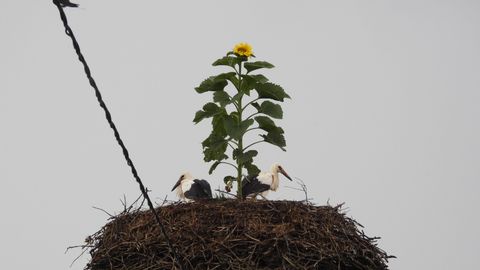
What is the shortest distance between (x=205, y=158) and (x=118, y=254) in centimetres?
134

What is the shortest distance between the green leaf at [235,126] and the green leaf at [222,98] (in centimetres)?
14

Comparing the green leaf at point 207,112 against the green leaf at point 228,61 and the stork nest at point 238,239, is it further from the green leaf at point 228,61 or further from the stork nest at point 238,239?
the stork nest at point 238,239

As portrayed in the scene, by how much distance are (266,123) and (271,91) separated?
0.27m

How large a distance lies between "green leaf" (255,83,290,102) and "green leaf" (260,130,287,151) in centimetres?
29

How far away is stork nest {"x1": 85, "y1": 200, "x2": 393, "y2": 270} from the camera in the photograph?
22.9ft

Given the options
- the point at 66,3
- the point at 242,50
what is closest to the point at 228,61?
the point at 242,50

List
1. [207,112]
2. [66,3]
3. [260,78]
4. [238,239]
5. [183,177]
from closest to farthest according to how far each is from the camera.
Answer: [66,3] → [238,239] → [260,78] → [207,112] → [183,177]

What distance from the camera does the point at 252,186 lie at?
27.2 feet

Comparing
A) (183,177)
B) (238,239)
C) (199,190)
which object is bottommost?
(238,239)

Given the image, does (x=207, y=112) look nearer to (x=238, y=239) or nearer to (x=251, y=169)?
(x=251, y=169)

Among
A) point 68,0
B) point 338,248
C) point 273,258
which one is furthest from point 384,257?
point 68,0

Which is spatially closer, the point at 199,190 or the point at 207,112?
the point at 207,112

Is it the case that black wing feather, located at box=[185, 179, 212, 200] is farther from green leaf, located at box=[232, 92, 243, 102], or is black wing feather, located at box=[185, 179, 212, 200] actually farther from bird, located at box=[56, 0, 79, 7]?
bird, located at box=[56, 0, 79, 7]

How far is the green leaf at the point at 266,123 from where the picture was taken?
8.02 m
